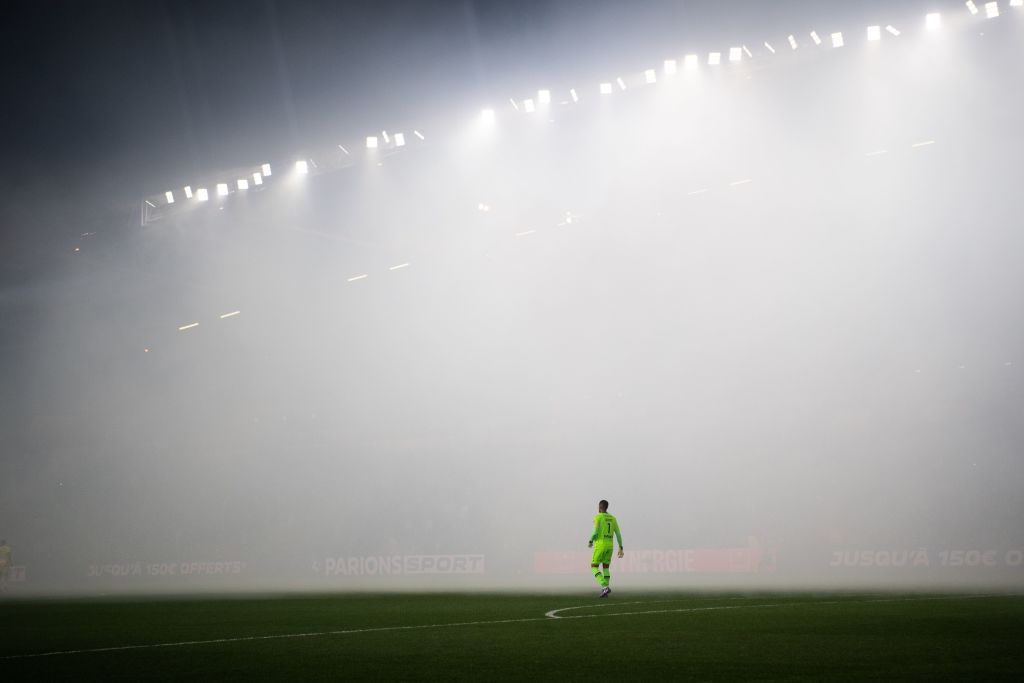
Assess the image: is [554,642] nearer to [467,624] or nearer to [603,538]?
[467,624]

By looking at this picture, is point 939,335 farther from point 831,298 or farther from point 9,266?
point 9,266

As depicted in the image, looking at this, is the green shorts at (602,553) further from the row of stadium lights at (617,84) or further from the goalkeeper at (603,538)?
the row of stadium lights at (617,84)

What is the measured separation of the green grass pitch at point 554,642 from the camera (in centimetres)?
743

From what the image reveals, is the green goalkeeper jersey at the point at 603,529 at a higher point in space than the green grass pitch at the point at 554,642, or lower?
higher

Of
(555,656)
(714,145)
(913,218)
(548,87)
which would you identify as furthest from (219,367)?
(555,656)

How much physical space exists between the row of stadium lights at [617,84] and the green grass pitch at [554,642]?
638 inches

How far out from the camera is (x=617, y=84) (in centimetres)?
2944

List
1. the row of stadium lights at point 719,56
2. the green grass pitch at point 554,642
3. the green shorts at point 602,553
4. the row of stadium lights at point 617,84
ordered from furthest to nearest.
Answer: the row of stadium lights at point 617,84 < the row of stadium lights at point 719,56 < the green shorts at point 602,553 < the green grass pitch at point 554,642

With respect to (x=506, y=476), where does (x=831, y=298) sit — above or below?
above

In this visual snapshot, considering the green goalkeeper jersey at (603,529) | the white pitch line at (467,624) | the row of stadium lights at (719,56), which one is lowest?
the white pitch line at (467,624)

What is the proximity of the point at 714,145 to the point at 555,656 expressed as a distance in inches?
938

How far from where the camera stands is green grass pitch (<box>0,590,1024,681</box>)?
7.43 metres

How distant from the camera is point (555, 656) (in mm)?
8344

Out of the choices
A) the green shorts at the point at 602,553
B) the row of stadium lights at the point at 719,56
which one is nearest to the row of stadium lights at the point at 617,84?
the row of stadium lights at the point at 719,56
